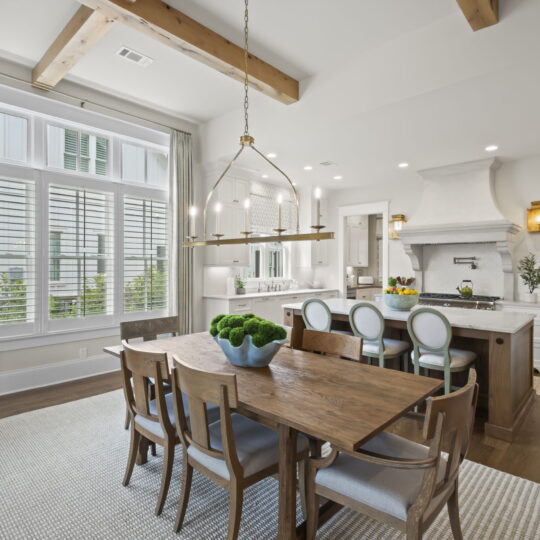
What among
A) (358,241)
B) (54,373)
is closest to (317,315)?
(54,373)

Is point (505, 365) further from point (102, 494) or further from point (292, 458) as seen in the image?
point (102, 494)

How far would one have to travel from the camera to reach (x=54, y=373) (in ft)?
13.5

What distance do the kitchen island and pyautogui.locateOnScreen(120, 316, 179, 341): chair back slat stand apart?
119cm

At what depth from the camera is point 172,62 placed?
12.2 feet

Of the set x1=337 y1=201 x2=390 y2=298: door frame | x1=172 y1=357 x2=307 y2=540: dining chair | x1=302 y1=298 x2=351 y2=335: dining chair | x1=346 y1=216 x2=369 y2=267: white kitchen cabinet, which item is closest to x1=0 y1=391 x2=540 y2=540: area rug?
x1=172 y1=357 x2=307 y2=540: dining chair

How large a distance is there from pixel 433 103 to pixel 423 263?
330 centimetres

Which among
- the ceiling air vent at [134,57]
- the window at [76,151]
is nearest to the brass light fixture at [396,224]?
the ceiling air vent at [134,57]

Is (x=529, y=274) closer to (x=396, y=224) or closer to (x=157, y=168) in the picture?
(x=396, y=224)

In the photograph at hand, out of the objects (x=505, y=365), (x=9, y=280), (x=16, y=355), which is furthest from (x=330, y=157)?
(x=16, y=355)

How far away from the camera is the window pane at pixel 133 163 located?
15.8 feet

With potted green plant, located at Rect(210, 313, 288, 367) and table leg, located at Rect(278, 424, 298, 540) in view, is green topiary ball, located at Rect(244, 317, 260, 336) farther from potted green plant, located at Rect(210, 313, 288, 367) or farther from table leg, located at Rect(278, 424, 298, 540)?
table leg, located at Rect(278, 424, 298, 540)

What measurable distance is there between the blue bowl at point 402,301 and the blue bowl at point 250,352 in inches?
76.1

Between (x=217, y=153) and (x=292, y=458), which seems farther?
(x=217, y=153)

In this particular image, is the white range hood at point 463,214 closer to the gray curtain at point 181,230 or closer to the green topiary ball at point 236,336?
the gray curtain at point 181,230
